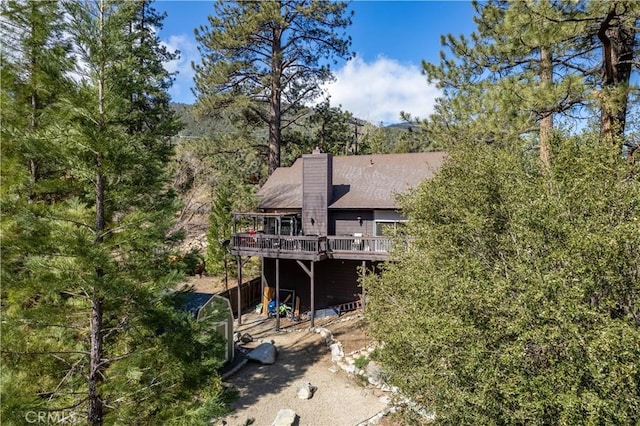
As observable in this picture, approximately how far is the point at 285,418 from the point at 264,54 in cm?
2081

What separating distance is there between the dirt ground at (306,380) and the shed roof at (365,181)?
17.6 ft

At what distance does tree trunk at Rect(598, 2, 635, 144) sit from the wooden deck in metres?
8.82

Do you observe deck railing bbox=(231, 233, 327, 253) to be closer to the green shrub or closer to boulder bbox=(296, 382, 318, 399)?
boulder bbox=(296, 382, 318, 399)

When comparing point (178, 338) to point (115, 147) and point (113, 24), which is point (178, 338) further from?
point (113, 24)

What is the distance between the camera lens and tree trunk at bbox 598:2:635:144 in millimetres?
7289

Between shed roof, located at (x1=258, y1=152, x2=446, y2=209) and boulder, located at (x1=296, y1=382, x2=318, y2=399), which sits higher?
shed roof, located at (x1=258, y1=152, x2=446, y2=209)

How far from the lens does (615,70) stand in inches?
348

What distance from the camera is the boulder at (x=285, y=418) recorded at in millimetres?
9180

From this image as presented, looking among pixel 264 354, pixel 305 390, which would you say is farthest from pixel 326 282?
pixel 305 390

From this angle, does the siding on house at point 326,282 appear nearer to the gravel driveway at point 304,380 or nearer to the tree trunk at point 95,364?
the gravel driveway at point 304,380

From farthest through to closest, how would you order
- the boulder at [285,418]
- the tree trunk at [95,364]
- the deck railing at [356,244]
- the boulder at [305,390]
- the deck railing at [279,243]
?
the deck railing at [279,243] < the deck railing at [356,244] < the boulder at [305,390] < the boulder at [285,418] < the tree trunk at [95,364]

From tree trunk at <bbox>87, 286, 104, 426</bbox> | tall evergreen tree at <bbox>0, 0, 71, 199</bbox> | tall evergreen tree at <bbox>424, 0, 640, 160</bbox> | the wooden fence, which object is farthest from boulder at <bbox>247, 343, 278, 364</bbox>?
tall evergreen tree at <bbox>424, 0, 640, 160</bbox>

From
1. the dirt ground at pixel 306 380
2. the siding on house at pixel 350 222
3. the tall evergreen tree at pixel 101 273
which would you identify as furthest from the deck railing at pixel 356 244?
the tall evergreen tree at pixel 101 273

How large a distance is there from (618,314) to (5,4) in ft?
34.6
